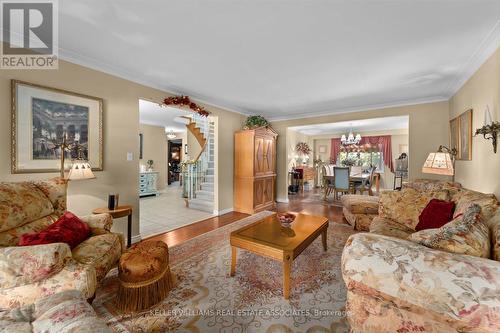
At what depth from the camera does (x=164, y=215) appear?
4691 mm

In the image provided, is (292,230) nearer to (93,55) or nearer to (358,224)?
(358,224)

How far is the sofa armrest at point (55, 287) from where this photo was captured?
1345 millimetres

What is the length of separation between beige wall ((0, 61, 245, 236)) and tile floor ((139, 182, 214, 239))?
0.59 m

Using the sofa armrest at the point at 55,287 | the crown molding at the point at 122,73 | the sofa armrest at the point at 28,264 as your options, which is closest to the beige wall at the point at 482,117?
the sofa armrest at the point at 55,287

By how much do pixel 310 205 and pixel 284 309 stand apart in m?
4.24

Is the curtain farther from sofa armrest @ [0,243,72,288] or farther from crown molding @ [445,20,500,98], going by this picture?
sofa armrest @ [0,243,72,288]

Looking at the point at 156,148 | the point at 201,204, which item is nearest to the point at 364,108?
the point at 201,204

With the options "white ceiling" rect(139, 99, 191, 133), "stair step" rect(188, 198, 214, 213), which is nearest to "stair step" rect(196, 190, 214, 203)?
"stair step" rect(188, 198, 214, 213)

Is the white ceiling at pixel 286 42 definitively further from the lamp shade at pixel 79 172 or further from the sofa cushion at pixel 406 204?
the sofa cushion at pixel 406 204

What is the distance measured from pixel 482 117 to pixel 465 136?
23.7 inches

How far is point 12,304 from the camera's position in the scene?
1.35 metres

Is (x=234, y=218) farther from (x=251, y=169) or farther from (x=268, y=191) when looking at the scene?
(x=268, y=191)

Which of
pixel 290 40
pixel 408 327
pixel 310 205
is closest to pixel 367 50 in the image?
pixel 290 40

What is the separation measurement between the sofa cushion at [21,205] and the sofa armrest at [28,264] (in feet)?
1.83
